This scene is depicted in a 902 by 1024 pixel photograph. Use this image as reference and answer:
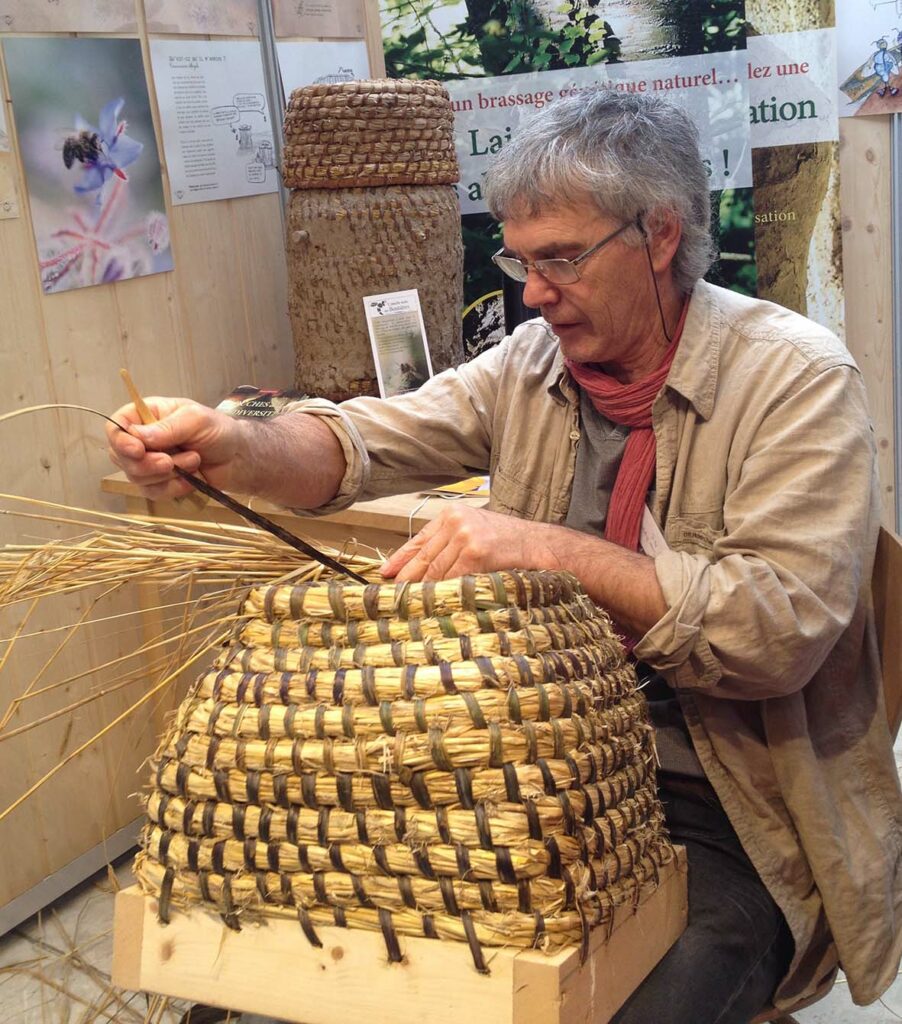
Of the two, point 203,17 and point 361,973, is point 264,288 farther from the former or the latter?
point 361,973

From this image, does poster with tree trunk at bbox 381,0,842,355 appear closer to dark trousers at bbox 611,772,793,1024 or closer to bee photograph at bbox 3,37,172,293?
bee photograph at bbox 3,37,172,293

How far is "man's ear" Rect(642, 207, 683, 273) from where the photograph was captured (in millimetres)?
1609

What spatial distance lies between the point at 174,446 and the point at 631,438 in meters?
0.59

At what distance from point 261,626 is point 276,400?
1688 mm

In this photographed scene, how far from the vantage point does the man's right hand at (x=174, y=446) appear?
1452 millimetres

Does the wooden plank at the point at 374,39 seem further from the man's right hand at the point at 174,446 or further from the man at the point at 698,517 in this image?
the man's right hand at the point at 174,446

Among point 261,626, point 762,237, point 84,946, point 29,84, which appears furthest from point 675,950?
point 762,237

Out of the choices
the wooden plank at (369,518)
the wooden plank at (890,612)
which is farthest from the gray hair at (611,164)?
the wooden plank at (369,518)

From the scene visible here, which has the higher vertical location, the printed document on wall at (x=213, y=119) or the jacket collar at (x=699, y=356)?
the printed document on wall at (x=213, y=119)

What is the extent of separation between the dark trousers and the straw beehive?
59.8 inches

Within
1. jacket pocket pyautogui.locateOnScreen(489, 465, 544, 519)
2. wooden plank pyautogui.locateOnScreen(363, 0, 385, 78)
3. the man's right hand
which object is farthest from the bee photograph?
jacket pocket pyautogui.locateOnScreen(489, 465, 544, 519)

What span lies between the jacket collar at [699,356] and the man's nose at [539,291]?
18 centimetres

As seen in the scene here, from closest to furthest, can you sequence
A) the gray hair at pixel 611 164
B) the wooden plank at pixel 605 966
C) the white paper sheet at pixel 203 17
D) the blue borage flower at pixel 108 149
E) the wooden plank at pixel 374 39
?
the wooden plank at pixel 605 966 < the gray hair at pixel 611 164 < the blue borage flower at pixel 108 149 < the white paper sheet at pixel 203 17 < the wooden plank at pixel 374 39

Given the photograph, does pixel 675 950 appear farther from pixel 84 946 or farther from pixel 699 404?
pixel 84 946
